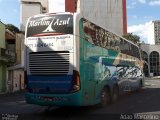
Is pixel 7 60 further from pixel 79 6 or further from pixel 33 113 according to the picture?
pixel 79 6

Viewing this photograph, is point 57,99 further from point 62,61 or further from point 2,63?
point 2,63

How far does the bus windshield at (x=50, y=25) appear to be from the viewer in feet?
48.9

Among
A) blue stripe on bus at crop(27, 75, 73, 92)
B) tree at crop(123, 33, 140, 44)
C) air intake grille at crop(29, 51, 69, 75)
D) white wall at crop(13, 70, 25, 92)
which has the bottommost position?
white wall at crop(13, 70, 25, 92)

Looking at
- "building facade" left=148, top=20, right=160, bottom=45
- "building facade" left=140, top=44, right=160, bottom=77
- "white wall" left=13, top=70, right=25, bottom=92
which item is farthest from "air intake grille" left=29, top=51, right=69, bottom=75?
"building facade" left=148, top=20, right=160, bottom=45

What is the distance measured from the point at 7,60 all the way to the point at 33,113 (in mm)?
23908

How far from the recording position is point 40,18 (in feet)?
50.9

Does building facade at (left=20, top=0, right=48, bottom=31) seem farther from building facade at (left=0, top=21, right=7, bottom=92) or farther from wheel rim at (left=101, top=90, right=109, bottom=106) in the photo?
wheel rim at (left=101, top=90, right=109, bottom=106)

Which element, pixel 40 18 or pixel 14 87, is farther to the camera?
pixel 14 87

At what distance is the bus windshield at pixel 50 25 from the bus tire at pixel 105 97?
369 cm

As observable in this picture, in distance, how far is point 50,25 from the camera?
49.7 ft

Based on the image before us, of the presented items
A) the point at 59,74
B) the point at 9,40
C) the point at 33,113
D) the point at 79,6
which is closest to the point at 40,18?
the point at 59,74

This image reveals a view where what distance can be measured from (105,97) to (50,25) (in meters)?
4.47

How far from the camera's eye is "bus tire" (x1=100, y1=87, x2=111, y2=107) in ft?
56.0

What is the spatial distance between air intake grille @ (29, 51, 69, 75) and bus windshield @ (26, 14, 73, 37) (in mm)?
830
